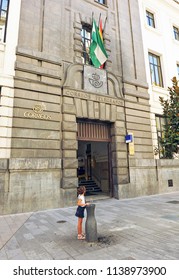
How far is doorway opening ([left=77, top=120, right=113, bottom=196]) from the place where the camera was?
444 inches

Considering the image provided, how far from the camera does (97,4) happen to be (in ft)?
44.0

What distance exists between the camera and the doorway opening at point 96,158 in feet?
37.0

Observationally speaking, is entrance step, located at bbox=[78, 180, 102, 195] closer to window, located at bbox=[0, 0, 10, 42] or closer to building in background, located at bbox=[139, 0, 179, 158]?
building in background, located at bbox=[139, 0, 179, 158]

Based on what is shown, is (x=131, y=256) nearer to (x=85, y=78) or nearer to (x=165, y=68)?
(x=85, y=78)

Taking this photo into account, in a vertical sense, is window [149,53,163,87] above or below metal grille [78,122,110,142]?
above

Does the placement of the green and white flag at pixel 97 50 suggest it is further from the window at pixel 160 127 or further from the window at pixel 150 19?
the window at pixel 150 19

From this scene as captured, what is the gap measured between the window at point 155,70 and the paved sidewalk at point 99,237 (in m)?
11.7

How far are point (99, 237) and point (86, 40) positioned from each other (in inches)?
483

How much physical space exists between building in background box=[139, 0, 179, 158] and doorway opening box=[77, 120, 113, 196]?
12.9 feet

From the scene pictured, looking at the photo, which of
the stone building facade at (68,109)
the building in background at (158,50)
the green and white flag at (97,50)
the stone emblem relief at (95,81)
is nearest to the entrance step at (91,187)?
the stone building facade at (68,109)

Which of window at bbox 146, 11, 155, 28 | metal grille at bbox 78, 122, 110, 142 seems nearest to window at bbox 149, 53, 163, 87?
window at bbox 146, 11, 155, 28

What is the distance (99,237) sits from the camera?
4.97 metres

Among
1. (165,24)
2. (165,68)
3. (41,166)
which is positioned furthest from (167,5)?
(41,166)

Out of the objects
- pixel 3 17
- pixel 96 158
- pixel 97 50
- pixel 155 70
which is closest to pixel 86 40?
pixel 97 50
